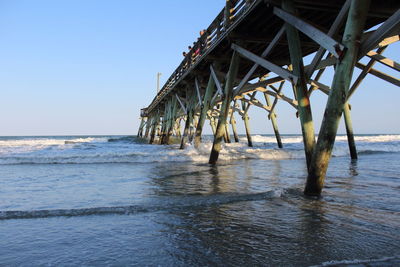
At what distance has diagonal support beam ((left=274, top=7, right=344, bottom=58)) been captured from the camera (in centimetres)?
426

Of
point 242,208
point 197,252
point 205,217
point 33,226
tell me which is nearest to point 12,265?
point 33,226

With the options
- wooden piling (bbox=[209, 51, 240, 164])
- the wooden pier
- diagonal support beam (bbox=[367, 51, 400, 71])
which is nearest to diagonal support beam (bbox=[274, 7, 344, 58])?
the wooden pier

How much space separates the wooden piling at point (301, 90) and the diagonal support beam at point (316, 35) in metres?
0.30

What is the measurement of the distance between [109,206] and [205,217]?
1.42 meters

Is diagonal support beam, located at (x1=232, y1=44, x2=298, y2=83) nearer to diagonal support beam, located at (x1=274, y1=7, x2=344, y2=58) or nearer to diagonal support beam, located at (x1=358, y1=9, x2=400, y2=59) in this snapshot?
diagonal support beam, located at (x1=274, y1=7, x2=344, y2=58)

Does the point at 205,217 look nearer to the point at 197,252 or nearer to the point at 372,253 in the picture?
the point at 197,252

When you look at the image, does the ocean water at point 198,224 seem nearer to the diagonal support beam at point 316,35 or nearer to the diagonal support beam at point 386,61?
the diagonal support beam at point 316,35

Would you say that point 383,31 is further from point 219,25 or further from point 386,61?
point 219,25

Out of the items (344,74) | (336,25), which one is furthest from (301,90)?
(344,74)

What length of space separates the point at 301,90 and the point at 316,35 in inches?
41.2

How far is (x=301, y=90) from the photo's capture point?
18.1 feet

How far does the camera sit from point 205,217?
3539 mm

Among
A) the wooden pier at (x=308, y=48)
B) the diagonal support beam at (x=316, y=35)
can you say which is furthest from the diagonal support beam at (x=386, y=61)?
the diagonal support beam at (x=316, y=35)

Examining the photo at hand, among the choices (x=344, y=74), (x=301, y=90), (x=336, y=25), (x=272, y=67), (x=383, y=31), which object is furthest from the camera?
(x=272, y=67)
